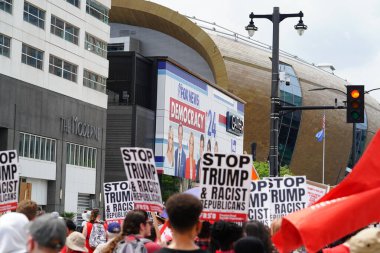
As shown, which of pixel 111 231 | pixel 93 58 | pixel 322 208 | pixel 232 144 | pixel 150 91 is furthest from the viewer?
pixel 232 144

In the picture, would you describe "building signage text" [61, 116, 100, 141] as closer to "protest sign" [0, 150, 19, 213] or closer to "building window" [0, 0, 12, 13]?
"building window" [0, 0, 12, 13]

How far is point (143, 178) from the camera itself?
13055 millimetres

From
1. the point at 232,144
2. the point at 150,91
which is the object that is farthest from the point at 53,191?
the point at 232,144

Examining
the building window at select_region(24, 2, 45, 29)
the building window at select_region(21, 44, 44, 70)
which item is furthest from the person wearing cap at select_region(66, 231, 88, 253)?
the building window at select_region(24, 2, 45, 29)

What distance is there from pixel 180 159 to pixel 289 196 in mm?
54762

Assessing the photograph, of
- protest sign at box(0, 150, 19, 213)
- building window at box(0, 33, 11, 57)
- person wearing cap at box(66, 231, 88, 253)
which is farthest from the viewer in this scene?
building window at box(0, 33, 11, 57)

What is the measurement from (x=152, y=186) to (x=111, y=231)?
0.77 metres

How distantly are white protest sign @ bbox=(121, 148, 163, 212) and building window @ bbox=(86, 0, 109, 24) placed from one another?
152ft

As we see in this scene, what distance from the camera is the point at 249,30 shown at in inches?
1100

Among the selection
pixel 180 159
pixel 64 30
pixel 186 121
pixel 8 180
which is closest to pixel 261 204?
pixel 8 180

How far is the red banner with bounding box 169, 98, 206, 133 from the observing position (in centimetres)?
7044

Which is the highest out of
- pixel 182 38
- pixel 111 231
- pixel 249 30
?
pixel 182 38

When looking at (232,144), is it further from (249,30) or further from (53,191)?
(249,30)

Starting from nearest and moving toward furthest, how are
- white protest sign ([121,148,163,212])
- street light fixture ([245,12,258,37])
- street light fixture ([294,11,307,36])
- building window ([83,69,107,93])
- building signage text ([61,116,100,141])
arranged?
white protest sign ([121,148,163,212])
street light fixture ([294,11,307,36])
street light fixture ([245,12,258,37])
building signage text ([61,116,100,141])
building window ([83,69,107,93])
